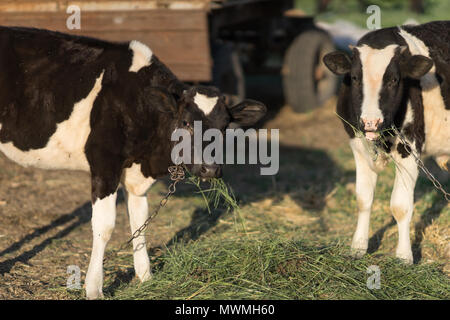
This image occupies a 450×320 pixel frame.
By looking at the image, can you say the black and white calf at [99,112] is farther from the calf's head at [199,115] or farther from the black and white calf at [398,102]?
the black and white calf at [398,102]

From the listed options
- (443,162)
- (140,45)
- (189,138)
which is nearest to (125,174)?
(189,138)

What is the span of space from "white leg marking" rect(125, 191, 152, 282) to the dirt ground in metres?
0.36

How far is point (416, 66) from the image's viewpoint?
5285mm

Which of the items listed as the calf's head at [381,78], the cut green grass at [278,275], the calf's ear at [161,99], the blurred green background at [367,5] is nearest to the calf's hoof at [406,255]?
the cut green grass at [278,275]

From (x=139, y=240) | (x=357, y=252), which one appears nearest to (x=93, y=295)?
(x=139, y=240)

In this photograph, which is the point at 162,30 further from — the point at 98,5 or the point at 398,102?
the point at 398,102

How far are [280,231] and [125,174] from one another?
184 centimetres

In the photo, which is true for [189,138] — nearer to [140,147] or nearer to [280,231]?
[140,147]

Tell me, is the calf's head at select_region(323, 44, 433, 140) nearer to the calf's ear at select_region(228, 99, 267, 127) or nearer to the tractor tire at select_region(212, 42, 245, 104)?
the calf's ear at select_region(228, 99, 267, 127)

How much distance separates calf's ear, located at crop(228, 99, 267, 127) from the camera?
201 inches

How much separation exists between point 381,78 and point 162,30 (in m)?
4.01

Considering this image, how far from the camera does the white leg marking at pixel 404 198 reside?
557cm

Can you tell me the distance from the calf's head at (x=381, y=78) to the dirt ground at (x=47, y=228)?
206cm

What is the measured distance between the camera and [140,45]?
532cm
